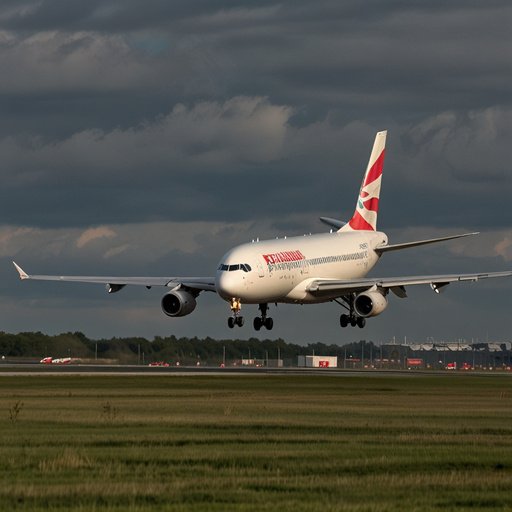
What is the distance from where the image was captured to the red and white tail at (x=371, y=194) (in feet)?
438

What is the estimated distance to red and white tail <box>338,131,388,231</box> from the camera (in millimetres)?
133413

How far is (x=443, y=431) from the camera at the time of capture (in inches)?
1759

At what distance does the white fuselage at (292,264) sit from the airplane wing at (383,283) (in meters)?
0.81

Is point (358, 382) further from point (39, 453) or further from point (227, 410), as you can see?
point (39, 453)

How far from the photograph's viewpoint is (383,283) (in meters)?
118

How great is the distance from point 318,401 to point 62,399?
11.4 m

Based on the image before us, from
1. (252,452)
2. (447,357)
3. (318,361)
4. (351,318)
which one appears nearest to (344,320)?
(351,318)

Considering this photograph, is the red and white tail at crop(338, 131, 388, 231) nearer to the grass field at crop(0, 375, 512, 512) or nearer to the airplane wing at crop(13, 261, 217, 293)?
the airplane wing at crop(13, 261, 217, 293)

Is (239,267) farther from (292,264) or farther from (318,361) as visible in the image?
(318,361)

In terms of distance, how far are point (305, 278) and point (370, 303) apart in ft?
19.6

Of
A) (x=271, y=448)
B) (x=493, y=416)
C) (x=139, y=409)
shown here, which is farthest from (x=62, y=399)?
(x=271, y=448)

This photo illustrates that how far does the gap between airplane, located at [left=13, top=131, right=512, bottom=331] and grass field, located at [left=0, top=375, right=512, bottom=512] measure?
127 feet

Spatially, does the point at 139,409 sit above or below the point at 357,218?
below

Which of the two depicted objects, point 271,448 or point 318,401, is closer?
point 271,448
